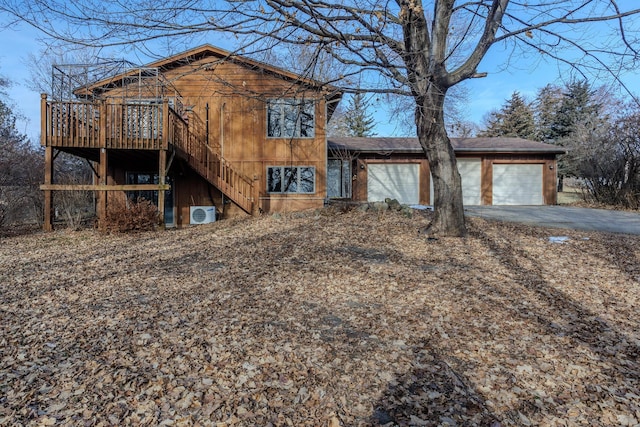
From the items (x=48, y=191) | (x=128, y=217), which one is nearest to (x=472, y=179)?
(x=128, y=217)

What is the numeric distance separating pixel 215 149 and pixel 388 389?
11.4 m

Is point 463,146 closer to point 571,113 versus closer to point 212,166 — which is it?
point 212,166

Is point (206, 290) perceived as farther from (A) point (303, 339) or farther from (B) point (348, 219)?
(B) point (348, 219)

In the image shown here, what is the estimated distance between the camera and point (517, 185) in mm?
16391

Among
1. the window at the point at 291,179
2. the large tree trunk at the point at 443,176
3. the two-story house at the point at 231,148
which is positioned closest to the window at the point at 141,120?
the two-story house at the point at 231,148

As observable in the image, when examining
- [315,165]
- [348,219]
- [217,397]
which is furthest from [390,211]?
[217,397]

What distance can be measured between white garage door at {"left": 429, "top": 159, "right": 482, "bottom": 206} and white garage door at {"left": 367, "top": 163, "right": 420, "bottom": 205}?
98cm

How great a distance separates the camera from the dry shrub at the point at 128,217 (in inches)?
349

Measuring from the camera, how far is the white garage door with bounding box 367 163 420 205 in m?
16.3

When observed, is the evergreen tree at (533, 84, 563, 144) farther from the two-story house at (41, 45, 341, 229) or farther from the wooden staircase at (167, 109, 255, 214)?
the wooden staircase at (167, 109, 255, 214)

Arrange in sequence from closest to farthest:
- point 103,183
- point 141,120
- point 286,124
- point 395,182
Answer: point 103,183
point 141,120
point 286,124
point 395,182

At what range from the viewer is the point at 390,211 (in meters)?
10.3

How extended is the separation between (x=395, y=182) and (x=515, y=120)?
2125 cm

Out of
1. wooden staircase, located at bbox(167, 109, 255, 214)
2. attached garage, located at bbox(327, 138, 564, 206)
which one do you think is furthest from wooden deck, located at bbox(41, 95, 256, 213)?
attached garage, located at bbox(327, 138, 564, 206)
